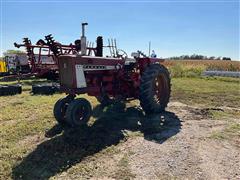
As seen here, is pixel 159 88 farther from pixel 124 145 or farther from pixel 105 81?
pixel 124 145

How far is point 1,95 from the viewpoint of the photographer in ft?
37.7

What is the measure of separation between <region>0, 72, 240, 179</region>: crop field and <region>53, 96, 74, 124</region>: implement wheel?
20 centimetres

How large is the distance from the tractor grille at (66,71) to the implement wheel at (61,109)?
0.37 meters

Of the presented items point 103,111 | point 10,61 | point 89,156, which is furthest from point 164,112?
point 10,61

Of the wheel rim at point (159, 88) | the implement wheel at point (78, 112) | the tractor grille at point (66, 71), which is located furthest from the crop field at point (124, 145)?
the tractor grille at point (66, 71)

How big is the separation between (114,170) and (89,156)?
65cm

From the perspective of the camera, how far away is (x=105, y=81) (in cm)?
738

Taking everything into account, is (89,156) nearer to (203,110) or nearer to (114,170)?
(114,170)

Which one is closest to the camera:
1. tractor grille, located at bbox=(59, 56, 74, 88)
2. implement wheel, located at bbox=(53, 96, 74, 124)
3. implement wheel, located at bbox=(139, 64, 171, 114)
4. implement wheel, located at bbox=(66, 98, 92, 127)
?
implement wheel, located at bbox=(66, 98, 92, 127)

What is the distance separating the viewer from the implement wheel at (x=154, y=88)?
24.3 feet

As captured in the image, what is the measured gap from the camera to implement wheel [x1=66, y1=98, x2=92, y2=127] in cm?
610

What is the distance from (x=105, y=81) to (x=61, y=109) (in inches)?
54.2

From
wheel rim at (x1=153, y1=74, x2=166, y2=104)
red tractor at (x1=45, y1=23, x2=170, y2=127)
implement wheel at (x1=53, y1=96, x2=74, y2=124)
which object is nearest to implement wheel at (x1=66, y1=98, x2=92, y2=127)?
red tractor at (x1=45, y1=23, x2=170, y2=127)

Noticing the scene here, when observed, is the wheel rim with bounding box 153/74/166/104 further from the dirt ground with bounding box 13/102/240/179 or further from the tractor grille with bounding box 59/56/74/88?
the tractor grille with bounding box 59/56/74/88
